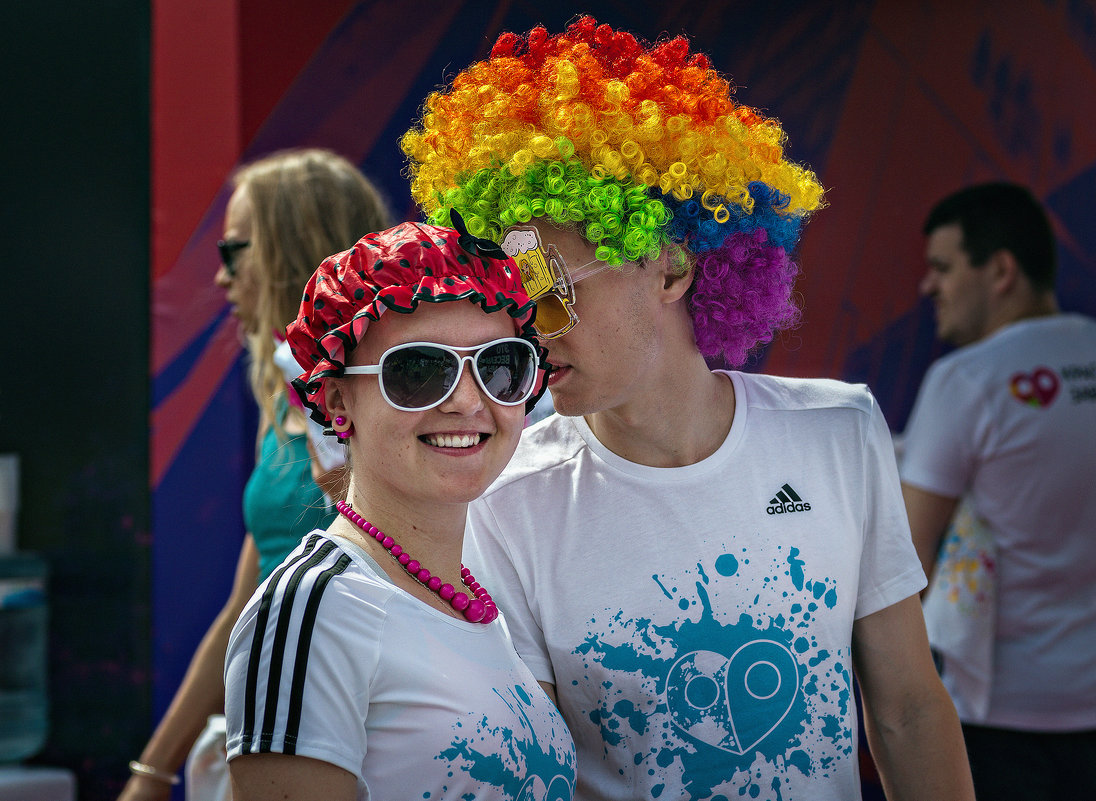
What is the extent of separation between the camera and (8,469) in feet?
12.8

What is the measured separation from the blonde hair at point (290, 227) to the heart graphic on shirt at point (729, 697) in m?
1.40

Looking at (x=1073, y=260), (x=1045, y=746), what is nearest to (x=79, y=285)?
(x=1045, y=746)

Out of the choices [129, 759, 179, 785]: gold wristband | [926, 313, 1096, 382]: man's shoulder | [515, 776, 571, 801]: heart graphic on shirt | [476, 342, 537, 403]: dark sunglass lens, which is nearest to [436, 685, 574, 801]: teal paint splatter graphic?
[515, 776, 571, 801]: heart graphic on shirt

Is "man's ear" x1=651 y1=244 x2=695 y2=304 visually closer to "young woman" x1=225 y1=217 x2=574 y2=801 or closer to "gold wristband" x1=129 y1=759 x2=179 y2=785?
"young woman" x1=225 y1=217 x2=574 y2=801

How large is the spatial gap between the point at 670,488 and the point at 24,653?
3144 mm

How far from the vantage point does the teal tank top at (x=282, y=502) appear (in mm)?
2568

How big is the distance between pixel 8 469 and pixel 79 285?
751 mm

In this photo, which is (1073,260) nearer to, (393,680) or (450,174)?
(450,174)

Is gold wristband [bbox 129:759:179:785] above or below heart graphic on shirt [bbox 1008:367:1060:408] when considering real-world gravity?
below

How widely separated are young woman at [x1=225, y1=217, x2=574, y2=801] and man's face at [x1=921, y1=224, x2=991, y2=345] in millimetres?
2923

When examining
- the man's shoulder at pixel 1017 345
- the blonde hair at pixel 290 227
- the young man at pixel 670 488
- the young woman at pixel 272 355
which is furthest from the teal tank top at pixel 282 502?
the man's shoulder at pixel 1017 345

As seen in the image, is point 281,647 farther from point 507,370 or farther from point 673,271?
point 673,271

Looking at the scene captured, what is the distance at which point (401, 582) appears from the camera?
5.01 feet

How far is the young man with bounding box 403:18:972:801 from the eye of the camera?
1916 millimetres
